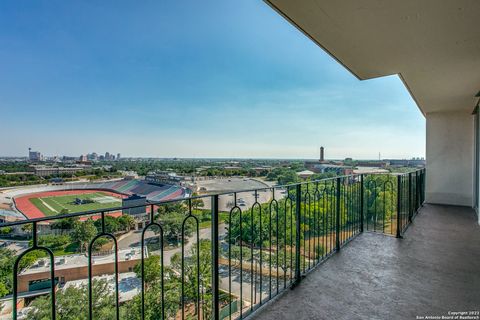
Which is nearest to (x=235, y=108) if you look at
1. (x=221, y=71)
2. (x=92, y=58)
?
(x=221, y=71)

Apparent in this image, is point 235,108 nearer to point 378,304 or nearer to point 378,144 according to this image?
point 378,144

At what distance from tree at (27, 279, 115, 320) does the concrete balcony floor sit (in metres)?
1.79

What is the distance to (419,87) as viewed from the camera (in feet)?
13.3

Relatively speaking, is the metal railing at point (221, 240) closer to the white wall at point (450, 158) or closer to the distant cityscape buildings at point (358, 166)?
the distant cityscape buildings at point (358, 166)

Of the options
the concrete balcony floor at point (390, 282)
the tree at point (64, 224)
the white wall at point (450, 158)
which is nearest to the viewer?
the tree at point (64, 224)

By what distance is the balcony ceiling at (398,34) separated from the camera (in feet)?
6.12

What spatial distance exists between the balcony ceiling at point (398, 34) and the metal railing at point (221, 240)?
4.80 feet

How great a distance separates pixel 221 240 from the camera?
195 cm

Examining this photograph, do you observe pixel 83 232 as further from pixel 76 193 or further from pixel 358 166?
pixel 76 193

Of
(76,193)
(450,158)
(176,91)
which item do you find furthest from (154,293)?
(176,91)

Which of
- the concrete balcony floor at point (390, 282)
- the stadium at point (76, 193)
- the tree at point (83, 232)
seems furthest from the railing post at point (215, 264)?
the stadium at point (76, 193)

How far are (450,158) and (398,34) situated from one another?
5.39 metres

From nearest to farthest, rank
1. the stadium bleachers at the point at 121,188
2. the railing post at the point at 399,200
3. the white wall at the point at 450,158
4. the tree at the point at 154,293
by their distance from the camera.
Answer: the tree at the point at 154,293 < the railing post at the point at 399,200 < the white wall at the point at 450,158 < the stadium bleachers at the point at 121,188

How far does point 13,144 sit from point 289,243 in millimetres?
14266
